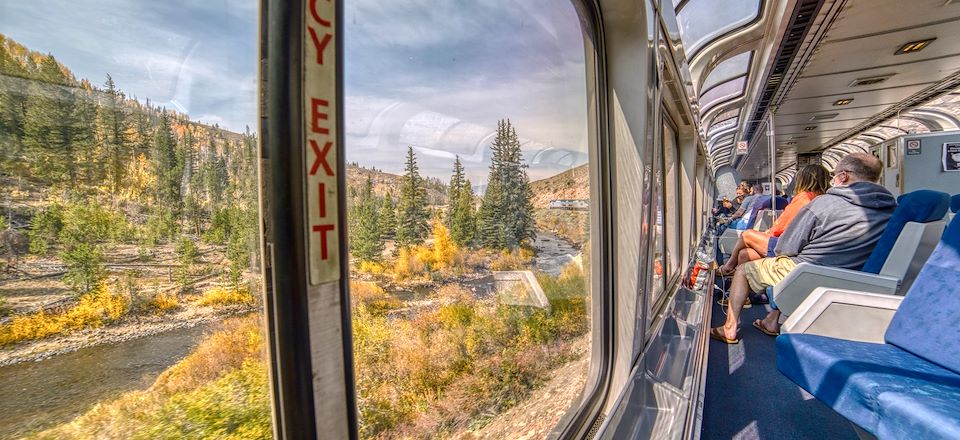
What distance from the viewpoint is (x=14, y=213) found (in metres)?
0.50

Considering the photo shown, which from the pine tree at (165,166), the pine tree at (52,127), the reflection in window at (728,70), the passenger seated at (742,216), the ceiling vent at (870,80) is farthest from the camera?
the passenger seated at (742,216)

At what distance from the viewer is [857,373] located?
1361 millimetres

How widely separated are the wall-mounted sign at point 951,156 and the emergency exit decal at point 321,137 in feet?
24.5

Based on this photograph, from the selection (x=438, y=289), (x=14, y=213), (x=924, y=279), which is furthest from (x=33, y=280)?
(x=924, y=279)

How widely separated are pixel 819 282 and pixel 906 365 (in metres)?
1.25

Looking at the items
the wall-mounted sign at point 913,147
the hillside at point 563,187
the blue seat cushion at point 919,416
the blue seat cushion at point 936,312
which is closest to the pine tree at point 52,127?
the hillside at point 563,187

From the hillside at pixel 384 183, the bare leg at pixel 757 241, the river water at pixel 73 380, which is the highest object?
the hillside at pixel 384 183

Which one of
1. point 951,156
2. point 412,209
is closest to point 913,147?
point 951,156

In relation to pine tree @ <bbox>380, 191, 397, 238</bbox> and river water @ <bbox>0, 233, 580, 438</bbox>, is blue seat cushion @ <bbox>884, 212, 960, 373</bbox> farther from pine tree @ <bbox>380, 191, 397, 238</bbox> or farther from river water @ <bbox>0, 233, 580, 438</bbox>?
river water @ <bbox>0, 233, 580, 438</bbox>

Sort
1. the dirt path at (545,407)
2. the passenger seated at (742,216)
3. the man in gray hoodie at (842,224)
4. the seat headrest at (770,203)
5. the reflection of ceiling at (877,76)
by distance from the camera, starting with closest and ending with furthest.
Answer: the dirt path at (545,407), the man in gray hoodie at (842,224), the reflection of ceiling at (877,76), the seat headrest at (770,203), the passenger seated at (742,216)

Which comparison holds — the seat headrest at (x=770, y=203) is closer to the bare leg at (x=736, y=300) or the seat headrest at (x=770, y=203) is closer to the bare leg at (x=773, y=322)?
the bare leg at (x=773, y=322)

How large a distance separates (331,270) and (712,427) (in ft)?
7.65

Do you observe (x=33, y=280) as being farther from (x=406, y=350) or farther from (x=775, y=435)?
(x=775, y=435)

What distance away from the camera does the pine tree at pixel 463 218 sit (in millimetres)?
1541
